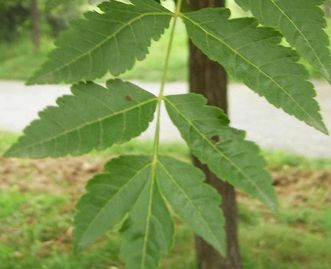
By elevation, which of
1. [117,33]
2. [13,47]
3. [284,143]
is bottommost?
[284,143]

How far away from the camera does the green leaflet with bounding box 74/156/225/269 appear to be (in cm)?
116

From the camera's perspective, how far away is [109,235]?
14.5 ft

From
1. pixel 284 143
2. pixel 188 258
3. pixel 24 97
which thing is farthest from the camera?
pixel 24 97

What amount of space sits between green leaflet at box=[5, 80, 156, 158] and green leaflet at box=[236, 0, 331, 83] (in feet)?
0.98

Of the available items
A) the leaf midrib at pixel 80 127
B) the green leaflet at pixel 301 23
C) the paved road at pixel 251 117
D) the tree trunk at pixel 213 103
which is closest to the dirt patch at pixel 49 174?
the paved road at pixel 251 117

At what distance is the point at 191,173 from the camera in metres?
1.21

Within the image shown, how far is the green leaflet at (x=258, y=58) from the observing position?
116 centimetres

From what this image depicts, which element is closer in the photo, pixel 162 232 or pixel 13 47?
pixel 162 232

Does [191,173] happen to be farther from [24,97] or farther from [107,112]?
[24,97]

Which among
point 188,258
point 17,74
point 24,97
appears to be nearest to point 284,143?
point 188,258

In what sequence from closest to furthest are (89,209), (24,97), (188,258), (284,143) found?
1. (89,209)
2. (188,258)
3. (284,143)
4. (24,97)

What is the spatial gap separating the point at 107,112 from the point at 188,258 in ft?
9.75

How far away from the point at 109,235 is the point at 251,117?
572cm

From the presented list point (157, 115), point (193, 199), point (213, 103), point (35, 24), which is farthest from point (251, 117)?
point (193, 199)
